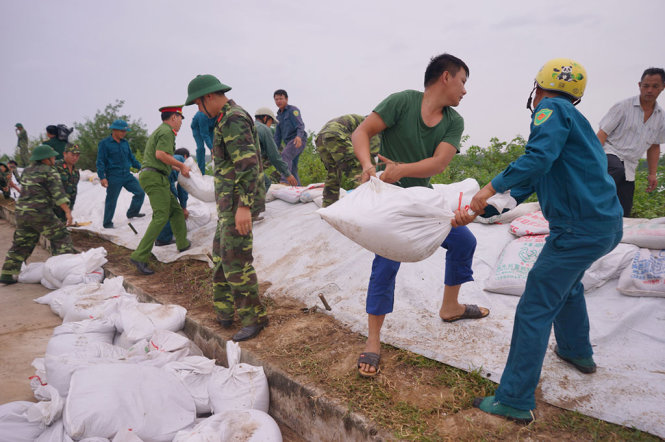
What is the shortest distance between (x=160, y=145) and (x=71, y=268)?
5.35 ft

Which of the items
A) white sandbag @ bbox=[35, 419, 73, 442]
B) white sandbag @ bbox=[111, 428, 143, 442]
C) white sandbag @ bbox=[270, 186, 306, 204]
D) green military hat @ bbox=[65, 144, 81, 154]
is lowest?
white sandbag @ bbox=[35, 419, 73, 442]

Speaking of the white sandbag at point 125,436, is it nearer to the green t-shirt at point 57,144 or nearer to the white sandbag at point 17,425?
the white sandbag at point 17,425

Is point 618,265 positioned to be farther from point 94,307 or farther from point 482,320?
point 94,307

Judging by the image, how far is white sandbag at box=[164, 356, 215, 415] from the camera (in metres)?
2.14

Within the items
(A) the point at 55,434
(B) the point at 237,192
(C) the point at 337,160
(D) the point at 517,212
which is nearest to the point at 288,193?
(C) the point at 337,160

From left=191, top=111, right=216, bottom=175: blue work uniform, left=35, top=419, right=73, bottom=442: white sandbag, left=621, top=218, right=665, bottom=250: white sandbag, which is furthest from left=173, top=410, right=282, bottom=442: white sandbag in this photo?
left=191, top=111, right=216, bottom=175: blue work uniform

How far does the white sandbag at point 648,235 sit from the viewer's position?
2498mm

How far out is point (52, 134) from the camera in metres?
6.36

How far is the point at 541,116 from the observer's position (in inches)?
61.5

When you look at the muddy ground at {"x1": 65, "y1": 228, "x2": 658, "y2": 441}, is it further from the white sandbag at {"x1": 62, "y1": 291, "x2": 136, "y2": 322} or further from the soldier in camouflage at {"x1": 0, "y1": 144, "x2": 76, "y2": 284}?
the soldier in camouflage at {"x1": 0, "y1": 144, "x2": 76, "y2": 284}

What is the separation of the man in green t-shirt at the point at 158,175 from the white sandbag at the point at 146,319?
1.19m

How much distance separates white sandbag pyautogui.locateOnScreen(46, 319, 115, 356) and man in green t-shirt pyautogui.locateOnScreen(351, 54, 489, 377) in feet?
6.34

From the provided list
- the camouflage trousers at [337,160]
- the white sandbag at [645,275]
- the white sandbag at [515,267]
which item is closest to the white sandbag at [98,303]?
the camouflage trousers at [337,160]

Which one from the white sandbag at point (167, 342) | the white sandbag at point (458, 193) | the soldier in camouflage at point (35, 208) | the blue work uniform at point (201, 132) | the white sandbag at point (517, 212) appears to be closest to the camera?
the white sandbag at point (458, 193)
